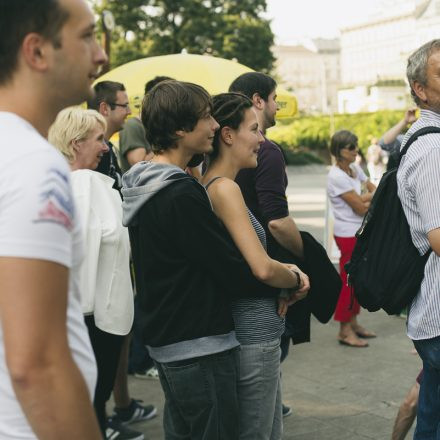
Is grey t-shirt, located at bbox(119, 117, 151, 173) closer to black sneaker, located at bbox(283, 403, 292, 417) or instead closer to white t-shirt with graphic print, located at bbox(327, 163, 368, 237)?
white t-shirt with graphic print, located at bbox(327, 163, 368, 237)

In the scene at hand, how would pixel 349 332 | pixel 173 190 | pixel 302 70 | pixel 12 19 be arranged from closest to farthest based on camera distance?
pixel 12 19, pixel 173 190, pixel 349 332, pixel 302 70

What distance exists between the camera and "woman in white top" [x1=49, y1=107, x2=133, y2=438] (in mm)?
3584

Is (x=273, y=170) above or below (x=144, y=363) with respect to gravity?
above

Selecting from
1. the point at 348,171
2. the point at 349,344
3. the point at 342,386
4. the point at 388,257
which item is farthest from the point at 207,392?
the point at 348,171

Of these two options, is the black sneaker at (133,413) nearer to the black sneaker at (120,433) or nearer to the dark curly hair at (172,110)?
the black sneaker at (120,433)

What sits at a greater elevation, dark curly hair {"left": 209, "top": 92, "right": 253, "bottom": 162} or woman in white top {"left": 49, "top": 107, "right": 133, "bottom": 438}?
dark curly hair {"left": 209, "top": 92, "right": 253, "bottom": 162}

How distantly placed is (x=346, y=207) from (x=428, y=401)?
12.2 feet

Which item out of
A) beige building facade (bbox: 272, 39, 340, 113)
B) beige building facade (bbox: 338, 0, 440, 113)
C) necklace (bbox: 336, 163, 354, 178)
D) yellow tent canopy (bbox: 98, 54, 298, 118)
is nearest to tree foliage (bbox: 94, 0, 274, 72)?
yellow tent canopy (bbox: 98, 54, 298, 118)

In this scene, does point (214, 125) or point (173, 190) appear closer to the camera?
point (173, 190)

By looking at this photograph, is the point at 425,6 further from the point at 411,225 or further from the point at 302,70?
the point at 411,225

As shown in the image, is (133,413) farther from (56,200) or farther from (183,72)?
(183,72)

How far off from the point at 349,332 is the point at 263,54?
3994 cm

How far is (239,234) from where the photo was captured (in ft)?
9.34

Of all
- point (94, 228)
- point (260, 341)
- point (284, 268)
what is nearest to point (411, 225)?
point (284, 268)
